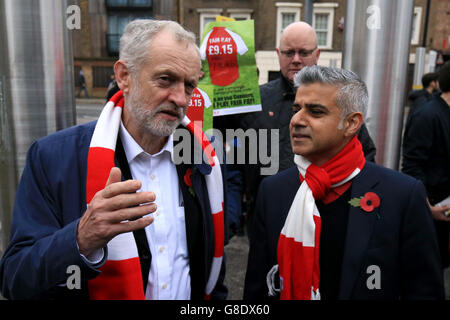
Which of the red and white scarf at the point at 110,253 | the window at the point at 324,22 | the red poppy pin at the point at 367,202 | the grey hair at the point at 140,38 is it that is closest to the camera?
the red and white scarf at the point at 110,253

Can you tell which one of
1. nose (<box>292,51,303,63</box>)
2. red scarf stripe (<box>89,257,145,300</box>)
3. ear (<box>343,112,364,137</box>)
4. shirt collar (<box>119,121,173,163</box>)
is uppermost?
nose (<box>292,51,303,63</box>)

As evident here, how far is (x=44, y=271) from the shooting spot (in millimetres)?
1299

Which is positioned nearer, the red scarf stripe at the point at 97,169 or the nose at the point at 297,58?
the red scarf stripe at the point at 97,169

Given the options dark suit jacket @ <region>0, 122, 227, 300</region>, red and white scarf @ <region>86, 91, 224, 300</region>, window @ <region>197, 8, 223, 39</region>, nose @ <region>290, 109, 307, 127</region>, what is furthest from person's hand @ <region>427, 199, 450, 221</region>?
window @ <region>197, 8, 223, 39</region>

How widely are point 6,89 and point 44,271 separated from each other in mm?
1458

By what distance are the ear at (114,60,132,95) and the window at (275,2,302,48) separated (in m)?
20.6

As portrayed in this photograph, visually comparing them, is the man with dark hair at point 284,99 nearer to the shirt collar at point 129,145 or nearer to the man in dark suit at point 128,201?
the man in dark suit at point 128,201

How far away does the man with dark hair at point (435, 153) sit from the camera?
10.5 ft

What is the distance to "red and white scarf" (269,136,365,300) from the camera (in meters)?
1.71

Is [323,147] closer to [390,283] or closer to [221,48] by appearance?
[390,283]

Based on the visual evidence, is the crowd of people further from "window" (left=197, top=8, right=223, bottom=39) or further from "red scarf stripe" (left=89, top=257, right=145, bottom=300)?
"window" (left=197, top=8, right=223, bottom=39)

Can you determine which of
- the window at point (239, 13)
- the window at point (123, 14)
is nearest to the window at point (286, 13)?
the window at point (239, 13)

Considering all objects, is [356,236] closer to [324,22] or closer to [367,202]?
[367,202]
